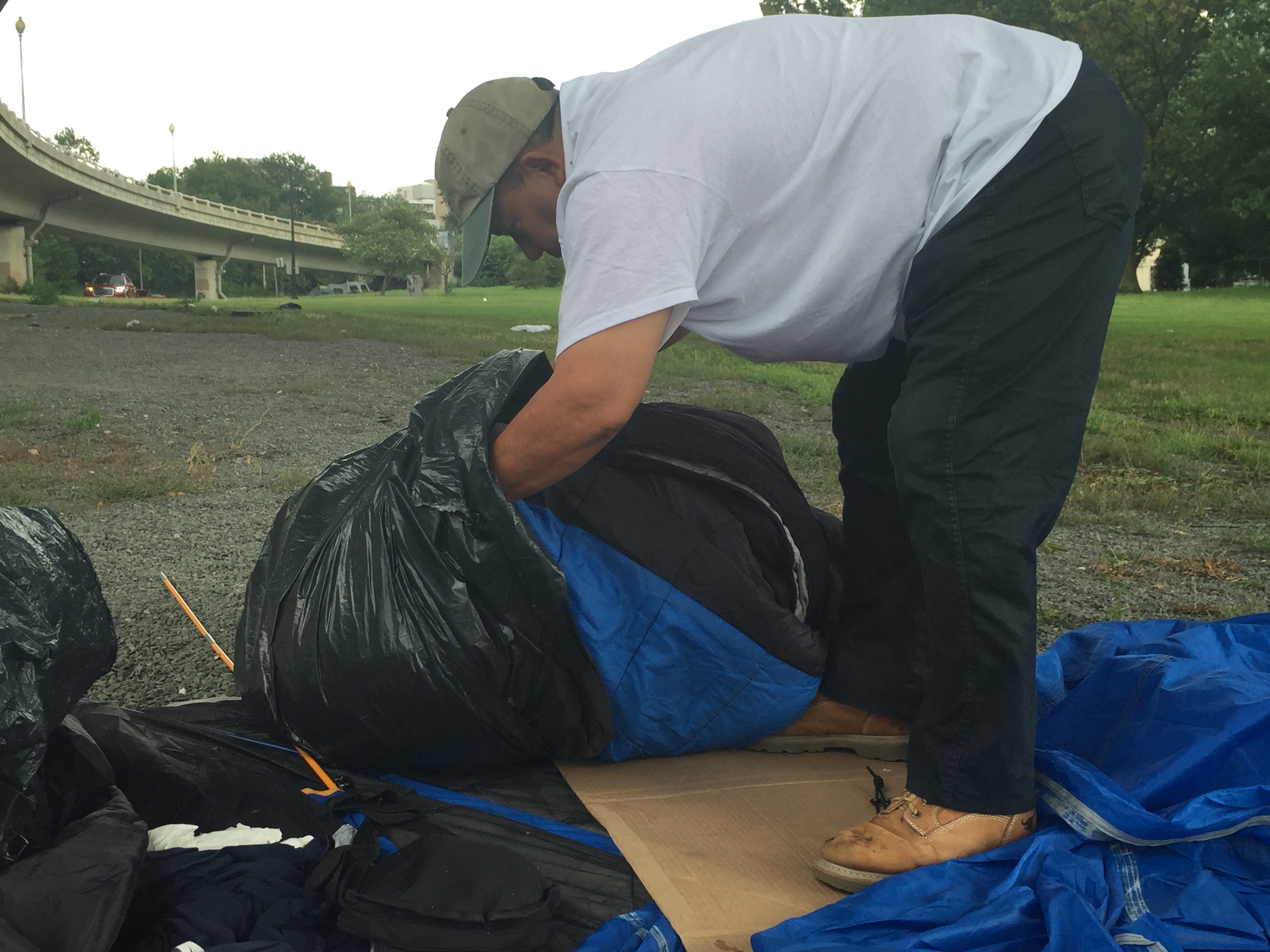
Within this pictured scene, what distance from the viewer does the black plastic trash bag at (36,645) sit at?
131 centimetres

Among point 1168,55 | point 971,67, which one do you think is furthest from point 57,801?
point 1168,55

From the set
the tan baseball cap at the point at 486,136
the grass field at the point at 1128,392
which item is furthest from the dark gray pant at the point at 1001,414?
the grass field at the point at 1128,392

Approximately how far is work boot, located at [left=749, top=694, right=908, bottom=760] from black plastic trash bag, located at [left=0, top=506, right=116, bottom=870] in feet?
3.86

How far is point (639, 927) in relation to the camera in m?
1.35

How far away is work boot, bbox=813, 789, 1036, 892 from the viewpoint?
A: 1.41m

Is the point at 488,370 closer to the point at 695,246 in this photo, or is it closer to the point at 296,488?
the point at 695,246

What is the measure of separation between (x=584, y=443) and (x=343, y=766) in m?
0.82

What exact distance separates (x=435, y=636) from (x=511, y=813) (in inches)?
13.0

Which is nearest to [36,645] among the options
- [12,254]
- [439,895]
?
[439,895]

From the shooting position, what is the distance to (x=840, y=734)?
189cm

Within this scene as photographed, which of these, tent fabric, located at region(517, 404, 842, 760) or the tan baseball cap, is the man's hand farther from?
the tan baseball cap

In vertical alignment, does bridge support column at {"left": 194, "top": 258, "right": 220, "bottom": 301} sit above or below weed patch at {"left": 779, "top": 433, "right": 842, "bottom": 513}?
above

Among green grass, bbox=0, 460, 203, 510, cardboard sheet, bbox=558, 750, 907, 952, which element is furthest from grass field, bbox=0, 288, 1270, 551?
cardboard sheet, bbox=558, 750, 907, 952

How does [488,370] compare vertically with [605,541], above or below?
above
